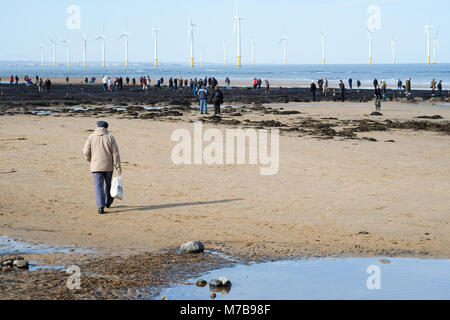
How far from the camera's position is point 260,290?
26.5ft

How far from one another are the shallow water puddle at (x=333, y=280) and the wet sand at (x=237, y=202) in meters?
0.49

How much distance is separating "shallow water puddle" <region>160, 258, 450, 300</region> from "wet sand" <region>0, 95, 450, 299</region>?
494 millimetres

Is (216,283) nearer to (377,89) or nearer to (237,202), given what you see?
(237,202)

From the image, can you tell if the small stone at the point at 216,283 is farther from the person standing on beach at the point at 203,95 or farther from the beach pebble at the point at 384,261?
the person standing on beach at the point at 203,95

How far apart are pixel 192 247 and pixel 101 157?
11.8ft

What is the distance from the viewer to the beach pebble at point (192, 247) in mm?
9711

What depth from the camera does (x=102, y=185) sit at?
499 inches

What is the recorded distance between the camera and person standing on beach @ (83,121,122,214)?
41.2 ft

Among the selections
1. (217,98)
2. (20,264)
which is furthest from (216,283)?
(217,98)

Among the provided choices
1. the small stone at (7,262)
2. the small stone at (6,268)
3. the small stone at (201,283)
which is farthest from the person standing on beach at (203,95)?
the small stone at (201,283)

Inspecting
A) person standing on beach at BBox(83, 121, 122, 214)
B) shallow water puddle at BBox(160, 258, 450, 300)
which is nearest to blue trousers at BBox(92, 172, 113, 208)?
person standing on beach at BBox(83, 121, 122, 214)

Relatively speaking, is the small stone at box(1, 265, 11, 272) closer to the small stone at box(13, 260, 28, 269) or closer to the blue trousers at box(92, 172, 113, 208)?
the small stone at box(13, 260, 28, 269)

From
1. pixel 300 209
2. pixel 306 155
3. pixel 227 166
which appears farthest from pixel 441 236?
pixel 306 155
